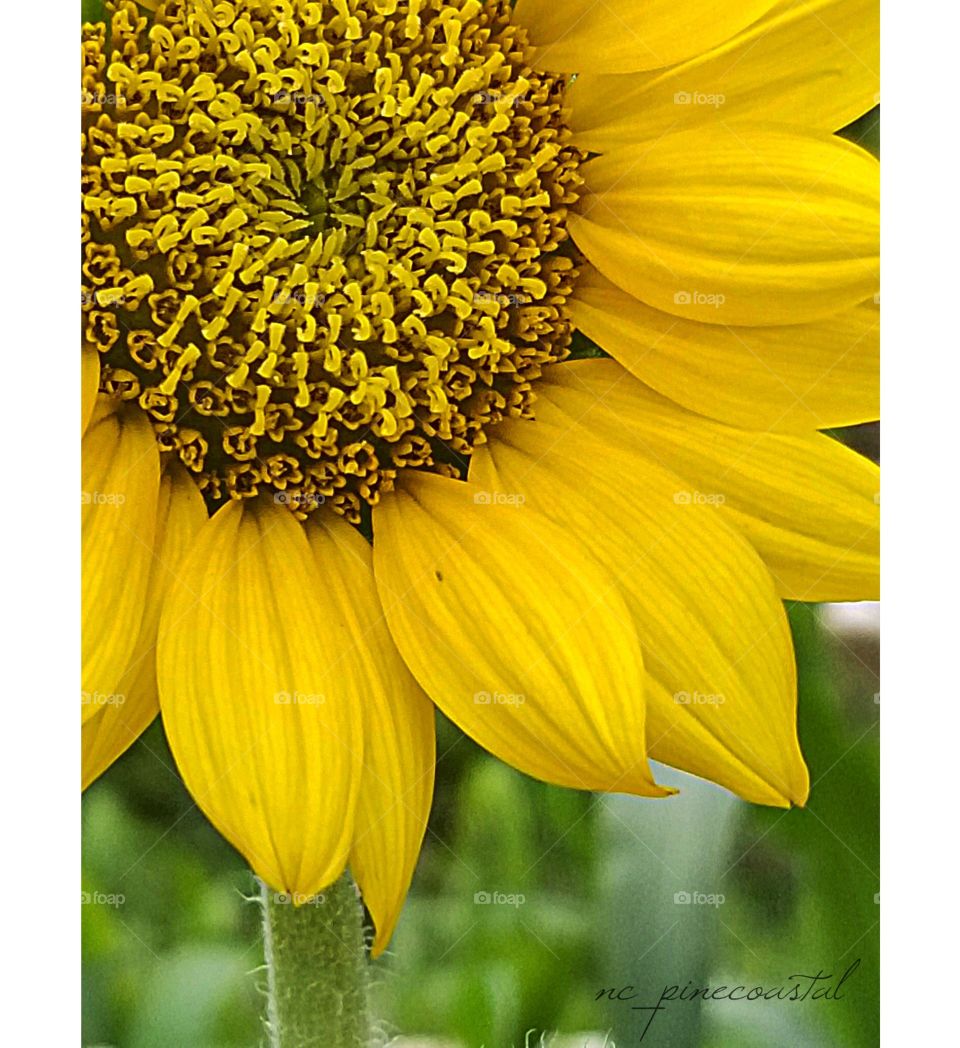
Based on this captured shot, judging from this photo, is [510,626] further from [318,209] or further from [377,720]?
[318,209]

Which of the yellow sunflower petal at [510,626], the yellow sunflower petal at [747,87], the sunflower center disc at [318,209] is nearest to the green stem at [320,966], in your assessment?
the yellow sunflower petal at [510,626]

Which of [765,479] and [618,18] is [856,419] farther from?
[618,18]

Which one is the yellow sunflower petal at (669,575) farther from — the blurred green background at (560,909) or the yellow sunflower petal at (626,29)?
the yellow sunflower petal at (626,29)

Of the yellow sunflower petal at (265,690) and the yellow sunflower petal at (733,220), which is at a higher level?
the yellow sunflower petal at (733,220)

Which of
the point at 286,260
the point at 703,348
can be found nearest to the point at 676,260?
the point at 703,348
